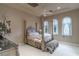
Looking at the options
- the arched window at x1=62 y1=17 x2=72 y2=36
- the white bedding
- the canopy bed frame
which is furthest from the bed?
the arched window at x1=62 y1=17 x2=72 y2=36

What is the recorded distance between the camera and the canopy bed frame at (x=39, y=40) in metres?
1.81

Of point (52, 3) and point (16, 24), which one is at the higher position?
point (52, 3)

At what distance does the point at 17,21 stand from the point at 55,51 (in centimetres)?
100

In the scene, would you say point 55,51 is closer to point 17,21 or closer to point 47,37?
point 47,37

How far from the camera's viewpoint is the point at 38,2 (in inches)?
70.6

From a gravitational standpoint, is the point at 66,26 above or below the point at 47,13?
below

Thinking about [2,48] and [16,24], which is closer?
[2,48]

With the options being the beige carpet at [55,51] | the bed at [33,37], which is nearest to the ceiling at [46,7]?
the bed at [33,37]

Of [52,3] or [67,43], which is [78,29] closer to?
[67,43]

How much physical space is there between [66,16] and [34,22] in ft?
2.20

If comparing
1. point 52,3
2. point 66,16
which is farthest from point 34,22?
point 66,16

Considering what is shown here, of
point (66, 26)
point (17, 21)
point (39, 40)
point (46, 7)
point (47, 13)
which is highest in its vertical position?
point (46, 7)

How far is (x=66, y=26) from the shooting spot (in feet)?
6.12

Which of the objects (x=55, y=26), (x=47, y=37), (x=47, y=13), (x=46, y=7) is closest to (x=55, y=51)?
(x=47, y=37)
